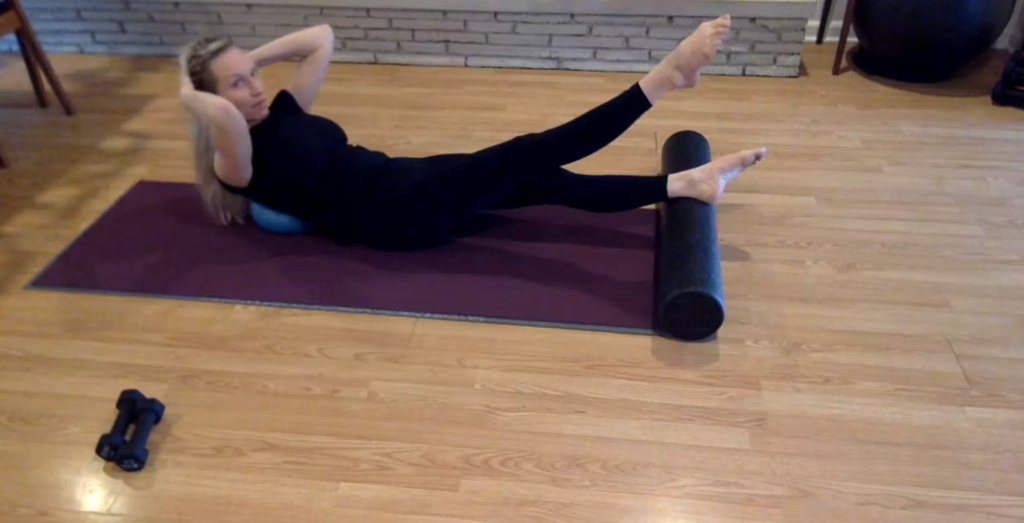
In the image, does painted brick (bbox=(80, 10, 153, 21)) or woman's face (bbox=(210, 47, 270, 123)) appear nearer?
woman's face (bbox=(210, 47, 270, 123))

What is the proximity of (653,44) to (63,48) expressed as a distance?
2672 mm

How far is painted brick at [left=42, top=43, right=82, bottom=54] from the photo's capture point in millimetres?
3398

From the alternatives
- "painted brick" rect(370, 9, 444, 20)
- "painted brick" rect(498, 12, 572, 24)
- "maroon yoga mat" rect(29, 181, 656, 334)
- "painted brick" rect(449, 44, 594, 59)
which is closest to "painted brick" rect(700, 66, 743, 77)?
"painted brick" rect(449, 44, 594, 59)

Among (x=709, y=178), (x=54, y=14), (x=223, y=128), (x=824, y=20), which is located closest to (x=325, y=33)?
(x=223, y=128)

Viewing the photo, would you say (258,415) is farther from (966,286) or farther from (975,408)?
(966,286)

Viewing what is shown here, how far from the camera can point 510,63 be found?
10.6ft

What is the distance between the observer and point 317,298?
1.88 meters

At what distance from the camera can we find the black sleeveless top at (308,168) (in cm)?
186

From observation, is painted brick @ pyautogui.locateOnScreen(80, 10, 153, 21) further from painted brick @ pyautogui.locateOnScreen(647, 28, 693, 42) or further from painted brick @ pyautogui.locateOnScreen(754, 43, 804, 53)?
painted brick @ pyautogui.locateOnScreen(754, 43, 804, 53)

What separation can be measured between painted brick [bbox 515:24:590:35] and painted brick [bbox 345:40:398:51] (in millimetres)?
563

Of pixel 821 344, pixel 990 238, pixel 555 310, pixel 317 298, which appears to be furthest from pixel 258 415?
pixel 990 238

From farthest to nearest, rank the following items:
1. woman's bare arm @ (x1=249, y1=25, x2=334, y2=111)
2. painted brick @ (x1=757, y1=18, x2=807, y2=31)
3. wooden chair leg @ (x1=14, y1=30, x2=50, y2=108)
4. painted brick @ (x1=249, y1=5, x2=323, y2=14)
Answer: painted brick @ (x1=249, y1=5, x2=323, y2=14)
painted brick @ (x1=757, y1=18, x2=807, y2=31)
wooden chair leg @ (x1=14, y1=30, x2=50, y2=108)
woman's bare arm @ (x1=249, y1=25, x2=334, y2=111)

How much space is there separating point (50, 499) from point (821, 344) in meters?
1.65

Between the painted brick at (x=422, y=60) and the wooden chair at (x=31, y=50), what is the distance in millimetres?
1253
